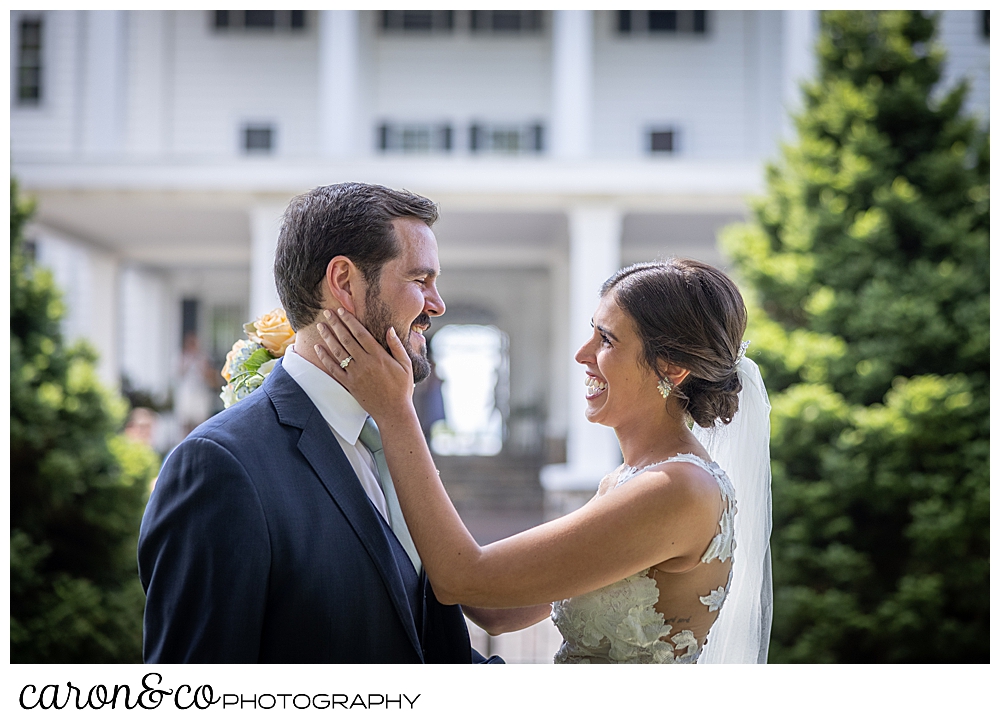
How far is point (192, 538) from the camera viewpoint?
6.71 ft

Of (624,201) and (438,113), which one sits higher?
(438,113)

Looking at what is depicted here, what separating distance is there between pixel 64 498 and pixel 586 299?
682 centimetres

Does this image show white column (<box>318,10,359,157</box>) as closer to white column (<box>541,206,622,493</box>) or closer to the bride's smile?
white column (<box>541,206,622,493</box>)

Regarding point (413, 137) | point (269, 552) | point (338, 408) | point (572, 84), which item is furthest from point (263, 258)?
point (269, 552)

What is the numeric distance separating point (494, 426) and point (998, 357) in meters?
13.1

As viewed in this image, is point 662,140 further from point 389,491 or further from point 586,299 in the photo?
point 389,491

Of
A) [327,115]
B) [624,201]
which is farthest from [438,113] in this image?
[624,201]

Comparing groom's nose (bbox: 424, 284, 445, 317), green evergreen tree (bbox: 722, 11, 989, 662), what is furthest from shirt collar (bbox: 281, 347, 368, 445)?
green evergreen tree (bbox: 722, 11, 989, 662)

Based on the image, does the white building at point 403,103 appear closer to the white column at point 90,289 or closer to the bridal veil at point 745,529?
the white column at point 90,289

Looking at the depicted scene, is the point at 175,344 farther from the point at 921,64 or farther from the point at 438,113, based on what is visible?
the point at 921,64

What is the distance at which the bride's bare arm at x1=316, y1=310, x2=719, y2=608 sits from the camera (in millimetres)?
2420

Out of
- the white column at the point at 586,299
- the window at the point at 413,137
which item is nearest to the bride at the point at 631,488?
the white column at the point at 586,299

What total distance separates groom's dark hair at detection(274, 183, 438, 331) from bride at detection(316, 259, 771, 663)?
0.14m

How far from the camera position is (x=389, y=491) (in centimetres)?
257
